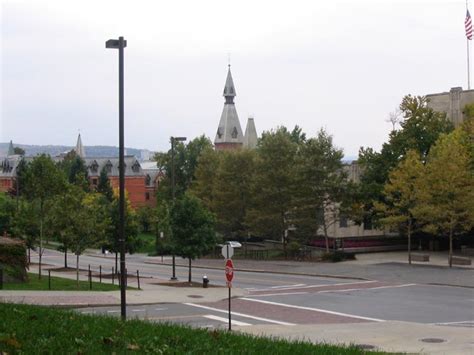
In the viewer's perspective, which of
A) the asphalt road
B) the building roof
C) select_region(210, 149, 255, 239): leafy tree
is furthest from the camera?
the building roof

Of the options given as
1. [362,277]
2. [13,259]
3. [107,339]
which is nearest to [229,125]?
[362,277]

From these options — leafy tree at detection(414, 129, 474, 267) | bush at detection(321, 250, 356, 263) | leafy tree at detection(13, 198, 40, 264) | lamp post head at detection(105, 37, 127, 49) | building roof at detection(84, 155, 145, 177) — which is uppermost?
building roof at detection(84, 155, 145, 177)

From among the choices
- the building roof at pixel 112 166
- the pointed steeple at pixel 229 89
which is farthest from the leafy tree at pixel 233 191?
the pointed steeple at pixel 229 89

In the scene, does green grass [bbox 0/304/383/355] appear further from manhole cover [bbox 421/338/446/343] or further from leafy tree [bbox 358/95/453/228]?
leafy tree [bbox 358/95/453/228]

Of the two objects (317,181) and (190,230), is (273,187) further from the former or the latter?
(190,230)

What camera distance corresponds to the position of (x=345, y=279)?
3919 cm

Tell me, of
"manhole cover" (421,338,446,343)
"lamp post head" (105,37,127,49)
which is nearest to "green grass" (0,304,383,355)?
"manhole cover" (421,338,446,343)

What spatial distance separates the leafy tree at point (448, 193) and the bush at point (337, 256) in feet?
24.3

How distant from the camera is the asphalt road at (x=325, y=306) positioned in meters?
22.8

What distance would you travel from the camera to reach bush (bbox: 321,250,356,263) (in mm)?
48781

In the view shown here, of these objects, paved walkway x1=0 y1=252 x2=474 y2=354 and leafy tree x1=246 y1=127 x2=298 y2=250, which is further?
leafy tree x1=246 y1=127 x2=298 y2=250

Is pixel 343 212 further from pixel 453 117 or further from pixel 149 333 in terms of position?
pixel 149 333

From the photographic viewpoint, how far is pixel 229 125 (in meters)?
143

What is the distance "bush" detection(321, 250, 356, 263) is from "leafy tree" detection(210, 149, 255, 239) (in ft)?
35.4
